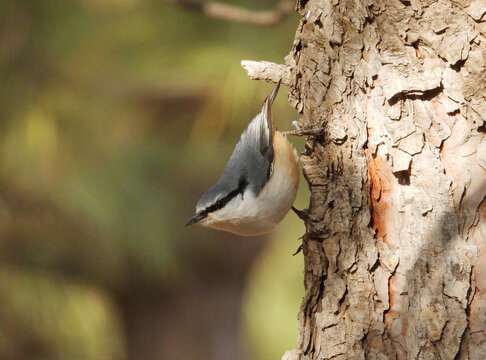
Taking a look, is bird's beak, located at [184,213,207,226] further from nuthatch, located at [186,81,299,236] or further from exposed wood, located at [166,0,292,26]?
exposed wood, located at [166,0,292,26]

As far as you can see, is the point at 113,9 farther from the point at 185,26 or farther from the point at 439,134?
the point at 439,134

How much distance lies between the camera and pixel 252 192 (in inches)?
76.4

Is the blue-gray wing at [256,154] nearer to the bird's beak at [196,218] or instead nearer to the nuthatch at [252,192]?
the nuthatch at [252,192]

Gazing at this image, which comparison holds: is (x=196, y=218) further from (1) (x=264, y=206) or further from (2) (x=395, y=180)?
(2) (x=395, y=180)

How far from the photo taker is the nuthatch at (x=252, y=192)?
6.29 feet

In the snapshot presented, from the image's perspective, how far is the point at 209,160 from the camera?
281 centimetres

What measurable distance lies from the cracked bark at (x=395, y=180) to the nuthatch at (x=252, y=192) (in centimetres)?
40

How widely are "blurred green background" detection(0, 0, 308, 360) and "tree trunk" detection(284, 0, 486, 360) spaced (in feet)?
2.74

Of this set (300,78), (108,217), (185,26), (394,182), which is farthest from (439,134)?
(108,217)

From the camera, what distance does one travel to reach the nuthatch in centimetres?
192

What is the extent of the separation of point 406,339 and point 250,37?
4.65ft

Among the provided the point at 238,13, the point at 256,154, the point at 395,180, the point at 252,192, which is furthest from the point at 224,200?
the point at 238,13

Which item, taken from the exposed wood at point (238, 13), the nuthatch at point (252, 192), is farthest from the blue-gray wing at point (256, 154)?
the exposed wood at point (238, 13)

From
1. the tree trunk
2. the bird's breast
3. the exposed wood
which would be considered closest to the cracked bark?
the tree trunk
